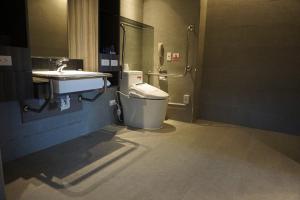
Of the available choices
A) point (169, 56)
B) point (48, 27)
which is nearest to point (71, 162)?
point (48, 27)

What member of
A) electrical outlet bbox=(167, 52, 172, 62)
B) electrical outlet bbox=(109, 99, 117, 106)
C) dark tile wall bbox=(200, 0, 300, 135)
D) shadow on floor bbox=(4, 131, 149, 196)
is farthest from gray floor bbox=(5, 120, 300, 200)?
electrical outlet bbox=(167, 52, 172, 62)

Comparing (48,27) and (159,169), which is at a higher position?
(48,27)

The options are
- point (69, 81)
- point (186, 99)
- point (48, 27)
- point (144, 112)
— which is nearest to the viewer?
point (69, 81)

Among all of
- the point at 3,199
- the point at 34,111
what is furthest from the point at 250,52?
the point at 3,199

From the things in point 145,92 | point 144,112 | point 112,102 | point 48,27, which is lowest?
point 144,112

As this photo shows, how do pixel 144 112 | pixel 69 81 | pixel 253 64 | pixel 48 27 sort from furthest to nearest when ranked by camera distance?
pixel 253 64, pixel 144 112, pixel 48 27, pixel 69 81

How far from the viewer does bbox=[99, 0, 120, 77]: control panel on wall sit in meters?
2.86

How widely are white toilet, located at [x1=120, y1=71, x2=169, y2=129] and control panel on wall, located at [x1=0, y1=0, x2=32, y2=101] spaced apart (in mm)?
1466

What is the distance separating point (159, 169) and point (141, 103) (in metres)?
1.23

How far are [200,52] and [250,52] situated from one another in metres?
0.76

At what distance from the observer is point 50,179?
181cm

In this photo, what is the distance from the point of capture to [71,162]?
211 cm

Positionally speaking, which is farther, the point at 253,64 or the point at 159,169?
the point at 253,64

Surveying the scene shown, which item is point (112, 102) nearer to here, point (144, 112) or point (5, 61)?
point (144, 112)
